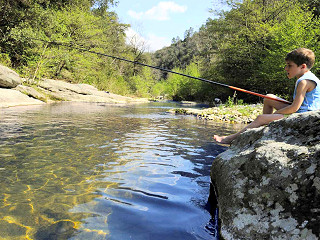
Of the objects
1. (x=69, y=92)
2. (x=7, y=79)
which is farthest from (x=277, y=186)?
(x=69, y=92)

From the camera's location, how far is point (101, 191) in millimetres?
3043

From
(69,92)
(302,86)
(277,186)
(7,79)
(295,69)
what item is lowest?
(277,186)

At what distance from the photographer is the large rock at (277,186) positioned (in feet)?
5.66

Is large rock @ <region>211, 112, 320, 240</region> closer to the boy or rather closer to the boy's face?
the boy

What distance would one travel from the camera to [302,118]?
89.7 inches

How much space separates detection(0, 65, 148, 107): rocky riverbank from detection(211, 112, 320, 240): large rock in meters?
13.5

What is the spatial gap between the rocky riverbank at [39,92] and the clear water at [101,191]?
9.96 metres

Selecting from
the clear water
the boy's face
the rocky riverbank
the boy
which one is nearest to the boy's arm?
the boy

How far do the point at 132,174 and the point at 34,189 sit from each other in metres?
1.34

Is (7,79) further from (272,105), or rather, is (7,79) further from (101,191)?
(272,105)

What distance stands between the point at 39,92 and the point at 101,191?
18354 mm

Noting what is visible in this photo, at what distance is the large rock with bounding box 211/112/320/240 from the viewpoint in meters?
1.73

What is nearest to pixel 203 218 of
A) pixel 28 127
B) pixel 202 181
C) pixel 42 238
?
pixel 202 181

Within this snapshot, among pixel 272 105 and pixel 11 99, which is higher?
pixel 272 105
